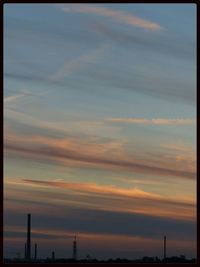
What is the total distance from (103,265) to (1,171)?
2.80 metres

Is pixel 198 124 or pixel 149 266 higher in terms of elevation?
pixel 198 124

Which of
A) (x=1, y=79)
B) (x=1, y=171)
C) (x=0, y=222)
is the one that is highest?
(x=1, y=79)

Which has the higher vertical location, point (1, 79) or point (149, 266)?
point (1, 79)

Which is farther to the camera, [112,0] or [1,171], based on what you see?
[112,0]

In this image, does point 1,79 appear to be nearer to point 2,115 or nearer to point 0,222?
point 2,115

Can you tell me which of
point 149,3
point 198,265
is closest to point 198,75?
point 149,3

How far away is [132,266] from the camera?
12562 millimetres

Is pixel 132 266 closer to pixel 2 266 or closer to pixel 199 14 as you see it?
pixel 2 266

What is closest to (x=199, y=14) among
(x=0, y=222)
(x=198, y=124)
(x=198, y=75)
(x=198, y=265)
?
(x=198, y=75)

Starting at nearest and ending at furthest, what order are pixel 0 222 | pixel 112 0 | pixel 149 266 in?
pixel 149 266
pixel 0 222
pixel 112 0

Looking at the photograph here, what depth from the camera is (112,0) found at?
1424 cm

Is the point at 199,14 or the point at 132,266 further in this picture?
the point at 199,14

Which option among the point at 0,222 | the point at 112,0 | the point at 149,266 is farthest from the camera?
the point at 112,0

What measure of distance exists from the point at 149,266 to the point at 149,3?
6.33 meters
